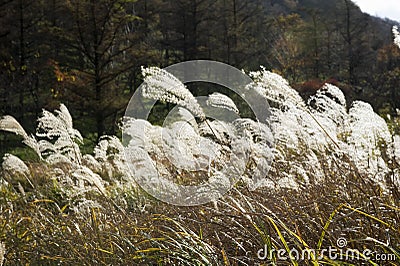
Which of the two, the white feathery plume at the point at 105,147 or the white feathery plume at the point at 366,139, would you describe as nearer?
the white feathery plume at the point at 366,139

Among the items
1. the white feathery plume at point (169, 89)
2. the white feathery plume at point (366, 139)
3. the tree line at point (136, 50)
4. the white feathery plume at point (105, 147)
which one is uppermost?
the tree line at point (136, 50)

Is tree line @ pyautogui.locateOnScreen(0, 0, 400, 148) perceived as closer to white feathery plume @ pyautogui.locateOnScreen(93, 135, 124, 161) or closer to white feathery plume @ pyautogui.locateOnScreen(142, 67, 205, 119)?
white feathery plume @ pyautogui.locateOnScreen(93, 135, 124, 161)

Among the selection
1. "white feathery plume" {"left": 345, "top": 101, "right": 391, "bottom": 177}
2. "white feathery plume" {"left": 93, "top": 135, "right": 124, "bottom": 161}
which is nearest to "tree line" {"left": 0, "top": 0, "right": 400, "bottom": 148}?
"white feathery plume" {"left": 93, "top": 135, "right": 124, "bottom": 161}

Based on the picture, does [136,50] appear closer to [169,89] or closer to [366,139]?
[169,89]

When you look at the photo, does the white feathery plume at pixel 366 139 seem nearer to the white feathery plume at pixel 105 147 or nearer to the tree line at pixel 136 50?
the white feathery plume at pixel 105 147

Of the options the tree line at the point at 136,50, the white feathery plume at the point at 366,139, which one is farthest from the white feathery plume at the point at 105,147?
the tree line at the point at 136,50

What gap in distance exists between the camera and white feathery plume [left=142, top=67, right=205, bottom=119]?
2789 millimetres

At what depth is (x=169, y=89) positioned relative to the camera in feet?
9.16

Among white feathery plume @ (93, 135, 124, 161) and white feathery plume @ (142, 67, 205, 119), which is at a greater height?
white feathery plume @ (93, 135, 124, 161)

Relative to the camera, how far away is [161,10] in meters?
26.2

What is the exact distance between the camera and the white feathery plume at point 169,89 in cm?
279

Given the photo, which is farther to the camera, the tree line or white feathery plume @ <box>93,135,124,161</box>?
the tree line

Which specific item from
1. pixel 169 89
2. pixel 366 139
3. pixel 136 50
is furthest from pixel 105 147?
pixel 136 50

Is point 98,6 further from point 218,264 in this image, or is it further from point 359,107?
point 218,264
